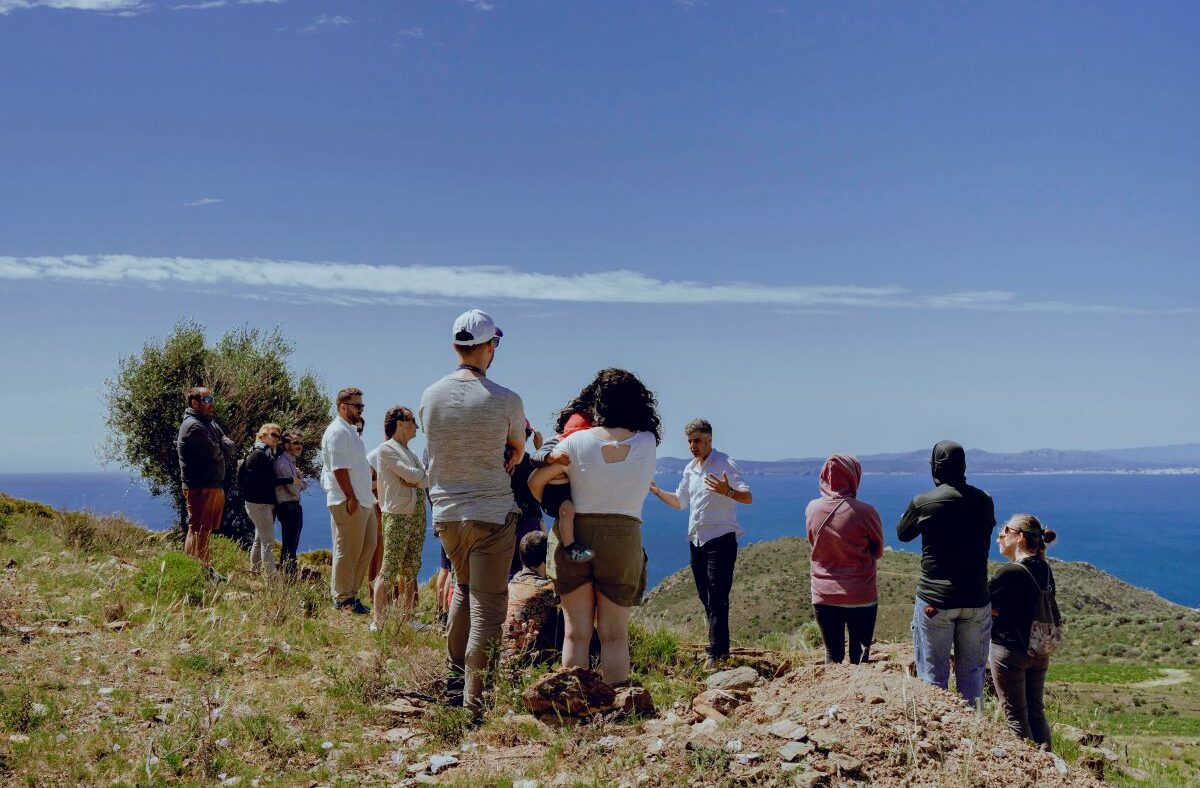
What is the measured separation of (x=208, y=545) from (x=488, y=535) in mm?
6111

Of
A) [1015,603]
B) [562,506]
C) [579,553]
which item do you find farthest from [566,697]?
[1015,603]

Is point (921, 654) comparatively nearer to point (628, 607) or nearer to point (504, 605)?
point (628, 607)

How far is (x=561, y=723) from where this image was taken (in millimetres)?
5340

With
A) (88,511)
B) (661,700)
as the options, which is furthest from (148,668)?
(88,511)

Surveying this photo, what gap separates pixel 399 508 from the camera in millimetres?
8188

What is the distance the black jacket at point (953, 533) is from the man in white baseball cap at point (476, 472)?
8.70 ft

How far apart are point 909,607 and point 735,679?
61068mm

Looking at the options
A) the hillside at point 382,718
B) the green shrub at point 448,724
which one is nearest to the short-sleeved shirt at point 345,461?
the hillside at point 382,718

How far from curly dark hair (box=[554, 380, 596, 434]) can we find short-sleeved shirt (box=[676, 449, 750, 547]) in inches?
69.4

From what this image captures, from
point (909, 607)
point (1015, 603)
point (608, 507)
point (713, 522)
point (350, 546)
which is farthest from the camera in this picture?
point (909, 607)

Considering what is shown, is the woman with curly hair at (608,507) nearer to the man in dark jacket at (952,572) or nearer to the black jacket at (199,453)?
the man in dark jacket at (952,572)

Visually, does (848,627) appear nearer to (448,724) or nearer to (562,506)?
(562,506)

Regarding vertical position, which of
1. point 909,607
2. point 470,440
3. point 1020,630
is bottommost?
point 909,607

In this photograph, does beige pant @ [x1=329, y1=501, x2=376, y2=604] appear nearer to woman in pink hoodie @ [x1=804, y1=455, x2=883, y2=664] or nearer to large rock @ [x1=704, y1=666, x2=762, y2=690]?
large rock @ [x1=704, y1=666, x2=762, y2=690]
